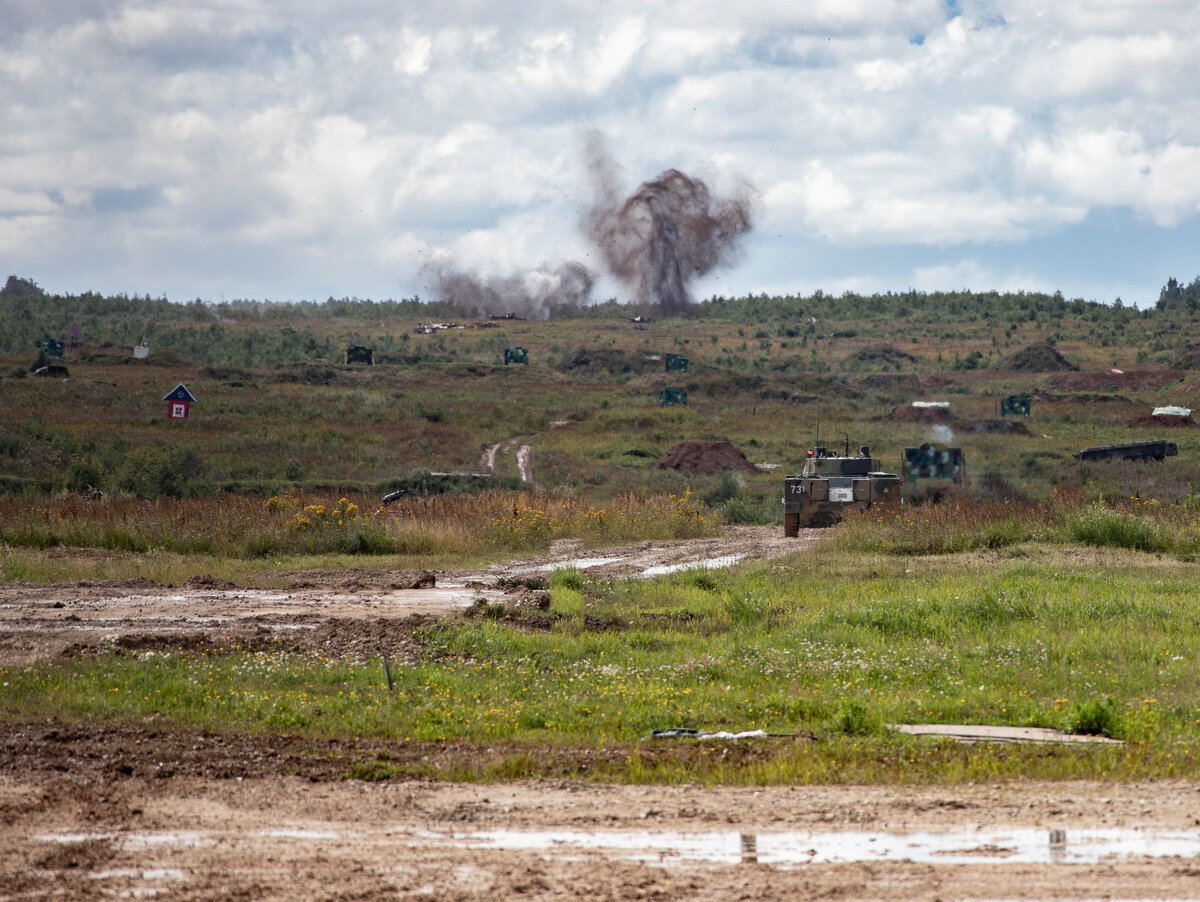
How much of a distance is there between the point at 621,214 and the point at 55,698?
8398 cm

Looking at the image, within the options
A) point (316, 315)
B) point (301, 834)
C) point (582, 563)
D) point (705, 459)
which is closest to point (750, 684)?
point (301, 834)

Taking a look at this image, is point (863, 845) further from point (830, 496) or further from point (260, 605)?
point (830, 496)

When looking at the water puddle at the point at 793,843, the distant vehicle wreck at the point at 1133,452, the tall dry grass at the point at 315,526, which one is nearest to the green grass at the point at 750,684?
the water puddle at the point at 793,843

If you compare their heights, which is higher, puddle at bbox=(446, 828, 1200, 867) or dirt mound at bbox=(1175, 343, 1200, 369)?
dirt mound at bbox=(1175, 343, 1200, 369)

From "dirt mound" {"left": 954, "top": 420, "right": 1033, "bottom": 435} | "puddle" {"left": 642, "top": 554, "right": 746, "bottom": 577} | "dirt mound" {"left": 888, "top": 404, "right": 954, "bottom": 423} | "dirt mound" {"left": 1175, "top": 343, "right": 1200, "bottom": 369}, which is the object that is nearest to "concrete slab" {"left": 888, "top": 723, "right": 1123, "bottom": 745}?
"puddle" {"left": 642, "top": 554, "right": 746, "bottom": 577}

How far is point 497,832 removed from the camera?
7.11 metres

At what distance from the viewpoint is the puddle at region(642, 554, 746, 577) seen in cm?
2048

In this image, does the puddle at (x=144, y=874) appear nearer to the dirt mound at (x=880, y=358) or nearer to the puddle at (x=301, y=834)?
the puddle at (x=301, y=834)

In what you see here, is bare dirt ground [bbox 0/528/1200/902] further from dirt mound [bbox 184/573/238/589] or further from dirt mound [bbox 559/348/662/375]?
dirt mound [bbox 559/348/662/375]

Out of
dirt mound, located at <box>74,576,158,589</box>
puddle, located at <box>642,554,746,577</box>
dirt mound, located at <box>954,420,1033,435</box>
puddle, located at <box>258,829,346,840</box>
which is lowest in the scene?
puddle, located at <box>258,829,346,840</box>

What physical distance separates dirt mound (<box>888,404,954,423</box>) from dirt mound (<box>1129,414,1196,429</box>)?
8.90 meters

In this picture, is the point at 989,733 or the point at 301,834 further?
the point at 989,733

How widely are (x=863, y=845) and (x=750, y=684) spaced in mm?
4699

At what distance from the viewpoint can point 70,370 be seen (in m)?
71.8
